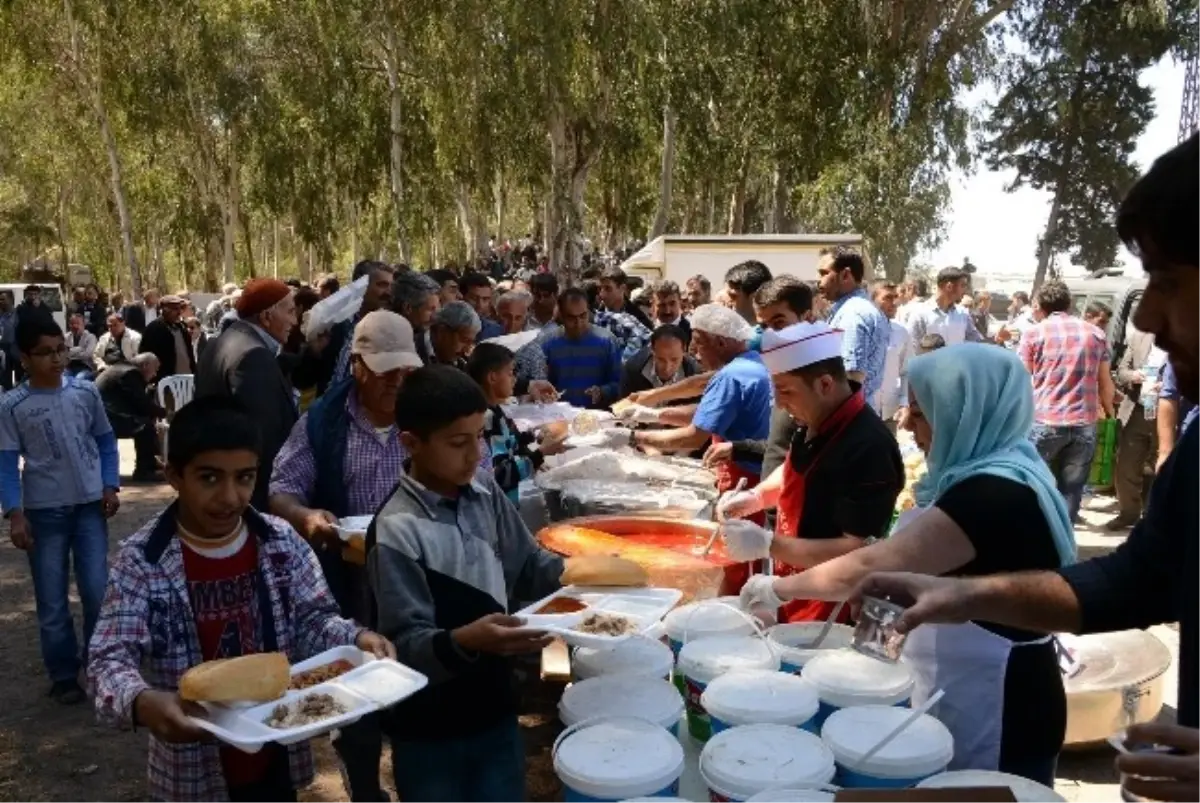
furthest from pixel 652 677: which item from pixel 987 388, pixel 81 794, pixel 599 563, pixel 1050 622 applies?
pixel 81 794

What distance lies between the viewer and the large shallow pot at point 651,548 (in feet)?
10.1

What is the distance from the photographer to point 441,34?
19219mm

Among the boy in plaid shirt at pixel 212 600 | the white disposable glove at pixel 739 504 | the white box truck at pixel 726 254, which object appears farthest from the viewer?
the white box truck at pixel 726 254

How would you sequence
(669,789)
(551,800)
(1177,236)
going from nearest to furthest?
(1177,236) → (669,789) → (551,800)

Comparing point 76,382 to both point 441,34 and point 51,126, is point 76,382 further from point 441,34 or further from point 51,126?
point 51,126

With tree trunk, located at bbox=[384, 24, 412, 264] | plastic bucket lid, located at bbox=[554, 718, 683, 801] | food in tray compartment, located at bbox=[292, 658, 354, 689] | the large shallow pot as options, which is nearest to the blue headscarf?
plastic bucket lid, located at bbox=[554, 718, 683, 801]

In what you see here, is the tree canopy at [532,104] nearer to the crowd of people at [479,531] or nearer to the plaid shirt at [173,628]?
the crowd of people at [479,531]

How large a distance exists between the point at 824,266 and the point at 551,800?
4501 mm

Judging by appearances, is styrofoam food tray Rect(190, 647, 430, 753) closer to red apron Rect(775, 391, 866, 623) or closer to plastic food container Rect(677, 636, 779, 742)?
plastic food container Rect(677, 636, 779, 742)

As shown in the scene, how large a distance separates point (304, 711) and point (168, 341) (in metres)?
9.17

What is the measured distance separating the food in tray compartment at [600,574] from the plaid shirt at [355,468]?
0.96 m

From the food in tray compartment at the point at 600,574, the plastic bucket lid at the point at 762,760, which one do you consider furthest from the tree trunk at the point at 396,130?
the plastic bucket lid at the point at 762,760

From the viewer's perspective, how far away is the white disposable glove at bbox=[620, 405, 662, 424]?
17.1ft

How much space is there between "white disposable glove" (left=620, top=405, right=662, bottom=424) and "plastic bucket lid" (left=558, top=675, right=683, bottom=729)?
3037 millimetres
